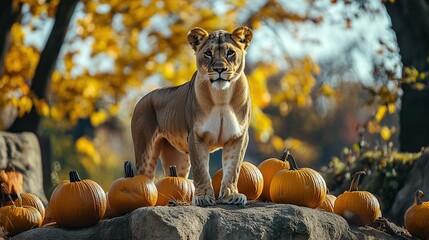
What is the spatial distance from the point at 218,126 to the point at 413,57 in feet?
21.7

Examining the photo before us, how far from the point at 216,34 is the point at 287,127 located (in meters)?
37.5

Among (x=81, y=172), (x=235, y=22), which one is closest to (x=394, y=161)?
(x=235, y=22)

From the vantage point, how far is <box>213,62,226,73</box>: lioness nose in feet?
23.9

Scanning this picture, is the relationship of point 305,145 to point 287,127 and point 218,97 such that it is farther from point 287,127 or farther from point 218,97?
point 218,97

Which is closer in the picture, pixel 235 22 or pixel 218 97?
pixel 218 97

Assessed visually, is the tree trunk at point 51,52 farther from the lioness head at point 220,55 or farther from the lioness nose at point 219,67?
the lioness nose at point 219,67

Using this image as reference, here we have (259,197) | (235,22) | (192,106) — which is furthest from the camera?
(235,22)

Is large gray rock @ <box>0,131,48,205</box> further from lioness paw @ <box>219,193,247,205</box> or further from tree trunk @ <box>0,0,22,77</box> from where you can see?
lioness paw @ <box>219,193,247,205</box>

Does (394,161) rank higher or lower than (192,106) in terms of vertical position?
lower

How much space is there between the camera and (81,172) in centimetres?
2498

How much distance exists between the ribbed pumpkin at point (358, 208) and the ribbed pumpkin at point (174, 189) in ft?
4.13

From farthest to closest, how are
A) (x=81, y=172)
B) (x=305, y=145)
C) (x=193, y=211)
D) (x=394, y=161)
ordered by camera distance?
(x=305, y=145)
(x=81, y=172)
(x=394, y=161)
(x=193, y=211)

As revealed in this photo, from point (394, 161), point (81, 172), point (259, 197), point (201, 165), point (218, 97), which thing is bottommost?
point (81, 172)

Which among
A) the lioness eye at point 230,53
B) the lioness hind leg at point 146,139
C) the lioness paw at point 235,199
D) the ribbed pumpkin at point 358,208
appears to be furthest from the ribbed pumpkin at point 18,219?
the ribbed pumpkin at point 358,208
